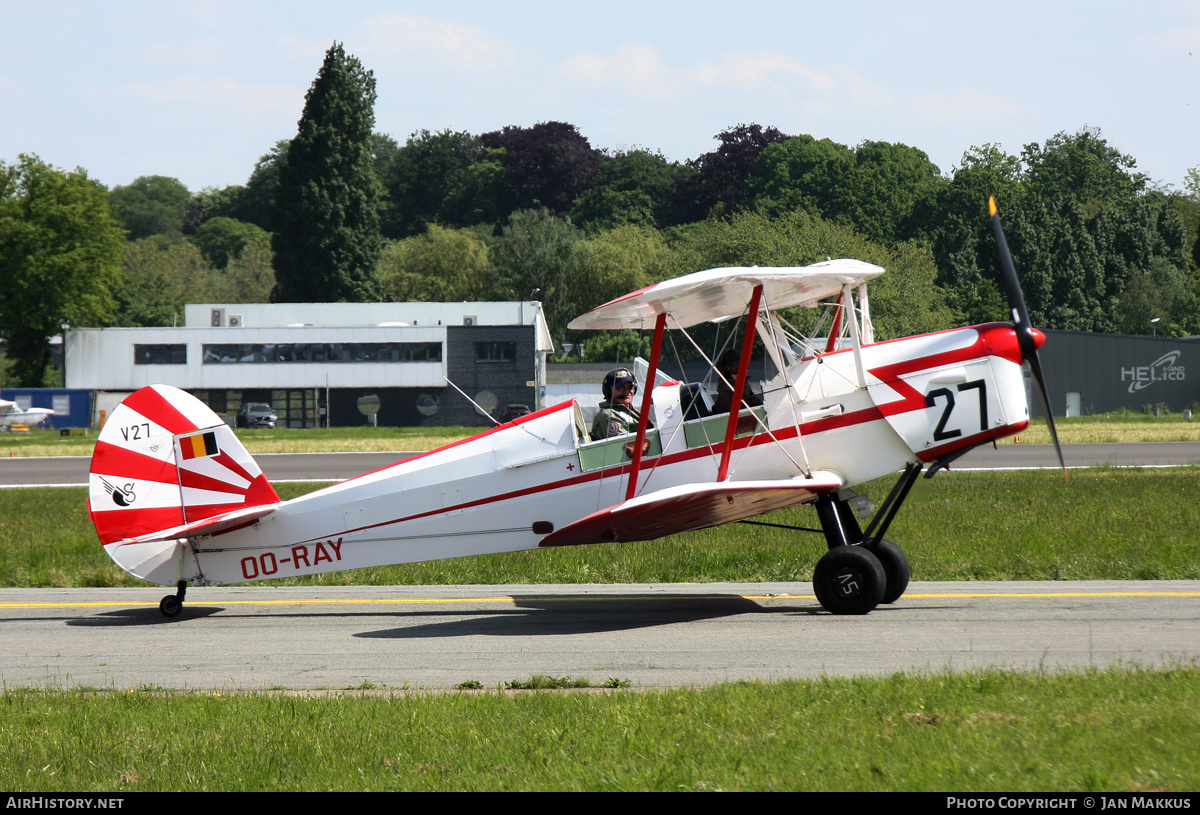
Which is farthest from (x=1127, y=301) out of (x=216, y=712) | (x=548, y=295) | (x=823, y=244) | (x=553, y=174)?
(x=216, y=712)

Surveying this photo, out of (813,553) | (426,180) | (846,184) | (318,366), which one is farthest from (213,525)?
(426,180)

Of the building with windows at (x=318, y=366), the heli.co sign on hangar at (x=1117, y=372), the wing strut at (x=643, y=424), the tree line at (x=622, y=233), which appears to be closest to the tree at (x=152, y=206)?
the tree line at (x=622, y=233)

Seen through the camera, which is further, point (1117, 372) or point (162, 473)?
point (1117, 372)

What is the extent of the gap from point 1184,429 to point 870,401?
36.2 meters

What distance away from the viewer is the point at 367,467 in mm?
29953

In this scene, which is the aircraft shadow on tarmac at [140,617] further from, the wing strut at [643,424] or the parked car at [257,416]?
the parked car at [257,416]

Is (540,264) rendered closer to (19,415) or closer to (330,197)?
(330,197)

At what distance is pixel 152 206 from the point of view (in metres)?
147

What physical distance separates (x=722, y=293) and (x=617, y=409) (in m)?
1.56

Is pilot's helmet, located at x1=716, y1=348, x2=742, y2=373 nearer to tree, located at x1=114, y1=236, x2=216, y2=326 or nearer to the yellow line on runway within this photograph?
the yellow line on runway

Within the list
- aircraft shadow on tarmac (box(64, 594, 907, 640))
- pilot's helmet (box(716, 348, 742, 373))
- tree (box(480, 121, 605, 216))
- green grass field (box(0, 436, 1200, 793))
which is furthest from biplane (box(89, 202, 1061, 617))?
tree (box(480, 121, 605, 216))

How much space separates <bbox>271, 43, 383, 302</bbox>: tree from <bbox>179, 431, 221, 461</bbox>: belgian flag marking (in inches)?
2551

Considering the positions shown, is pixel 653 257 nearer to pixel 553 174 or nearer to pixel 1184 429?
pixel 553 174

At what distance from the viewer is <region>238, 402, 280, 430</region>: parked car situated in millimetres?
62938
